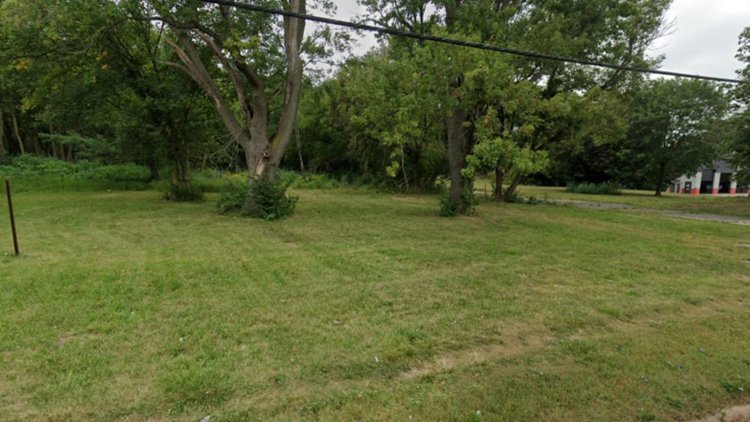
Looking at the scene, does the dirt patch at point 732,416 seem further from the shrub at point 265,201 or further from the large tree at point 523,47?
the shrub at point 265,201

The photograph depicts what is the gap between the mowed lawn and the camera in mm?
2557

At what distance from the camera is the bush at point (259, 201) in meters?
10.5

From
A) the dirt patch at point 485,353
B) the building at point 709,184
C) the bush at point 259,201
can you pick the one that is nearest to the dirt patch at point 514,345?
the dirt patch at point 485,353

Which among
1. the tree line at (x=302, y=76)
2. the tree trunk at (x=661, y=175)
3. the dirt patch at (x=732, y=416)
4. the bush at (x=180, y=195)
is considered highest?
the tree line at (x=302, y=76)

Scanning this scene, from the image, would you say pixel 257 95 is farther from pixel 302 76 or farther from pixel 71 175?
pixel 71 175

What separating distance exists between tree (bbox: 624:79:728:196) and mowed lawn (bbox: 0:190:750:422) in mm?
23199

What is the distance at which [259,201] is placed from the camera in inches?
416

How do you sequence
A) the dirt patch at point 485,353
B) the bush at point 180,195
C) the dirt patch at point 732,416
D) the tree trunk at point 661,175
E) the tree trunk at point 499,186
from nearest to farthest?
1. the dirt patch at point 732,416
2. the dirt patch at point 485,353
3. the bush at point 180,195
4. the tree trunk at point 499,186
5. the tree trunk at point 661,175

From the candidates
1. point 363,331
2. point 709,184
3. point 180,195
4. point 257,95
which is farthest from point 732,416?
point 709,184

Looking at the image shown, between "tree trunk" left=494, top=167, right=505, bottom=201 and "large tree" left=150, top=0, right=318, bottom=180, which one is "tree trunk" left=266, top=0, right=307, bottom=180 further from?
"tree trunk" left=494, top=167, right=505, bottom=201

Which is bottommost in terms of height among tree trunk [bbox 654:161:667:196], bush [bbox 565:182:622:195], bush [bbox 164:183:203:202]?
bush [bbox 164:183:203:202]

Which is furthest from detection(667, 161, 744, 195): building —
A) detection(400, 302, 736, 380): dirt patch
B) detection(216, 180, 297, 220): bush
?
detection(400, 302, 736, 380): dirt patch

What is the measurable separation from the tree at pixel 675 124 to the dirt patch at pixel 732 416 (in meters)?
26.2

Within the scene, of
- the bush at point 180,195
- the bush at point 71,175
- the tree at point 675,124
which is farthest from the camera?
the tree at point 675,124
